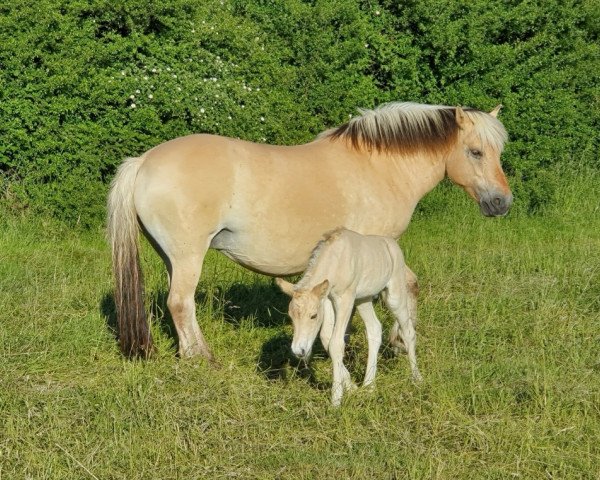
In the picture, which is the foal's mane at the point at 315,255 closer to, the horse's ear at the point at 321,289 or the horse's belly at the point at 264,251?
the horse's ear at the point at 321,289

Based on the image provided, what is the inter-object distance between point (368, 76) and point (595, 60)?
9.50ft

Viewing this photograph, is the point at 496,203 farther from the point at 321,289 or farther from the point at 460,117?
the point at 321,289

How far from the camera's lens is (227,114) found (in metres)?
10.9

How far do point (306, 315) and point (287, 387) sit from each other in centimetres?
87

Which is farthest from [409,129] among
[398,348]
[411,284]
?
[398,348]

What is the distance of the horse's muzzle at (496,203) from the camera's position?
7457 millimetres

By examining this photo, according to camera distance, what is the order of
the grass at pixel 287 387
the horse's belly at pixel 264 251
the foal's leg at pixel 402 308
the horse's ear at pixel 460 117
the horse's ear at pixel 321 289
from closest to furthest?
the grass at pixel 287 387
the horse's ear at pixel 321 289
the foal's leg at pixel 402 308
the horse's belly at pixel 264 251
the horse's ear at pixel 460 117

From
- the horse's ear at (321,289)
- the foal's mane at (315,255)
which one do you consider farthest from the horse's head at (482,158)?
the horse's ear at (321,289)

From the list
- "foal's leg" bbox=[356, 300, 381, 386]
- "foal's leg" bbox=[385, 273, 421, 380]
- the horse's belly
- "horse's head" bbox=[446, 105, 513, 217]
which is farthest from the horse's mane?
"foal's leg" bbox=[356, 300, 381, 386]

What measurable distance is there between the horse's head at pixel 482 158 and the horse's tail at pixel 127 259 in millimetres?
2279

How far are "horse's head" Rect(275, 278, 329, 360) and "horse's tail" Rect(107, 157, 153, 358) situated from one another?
1.49 metres

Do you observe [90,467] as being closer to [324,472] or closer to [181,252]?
[324,472]

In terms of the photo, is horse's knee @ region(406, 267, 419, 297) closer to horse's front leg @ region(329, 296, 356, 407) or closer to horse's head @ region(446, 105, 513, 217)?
horse's head @ region(446, 105, 513, 217)

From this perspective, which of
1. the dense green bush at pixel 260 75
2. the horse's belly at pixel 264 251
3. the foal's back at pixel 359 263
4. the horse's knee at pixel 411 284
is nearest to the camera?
the foal's back at pixel 359 263
